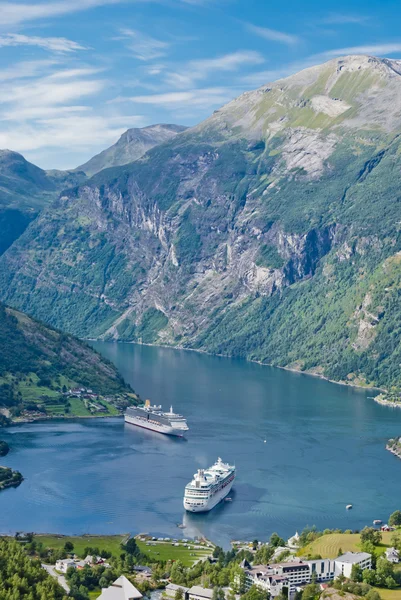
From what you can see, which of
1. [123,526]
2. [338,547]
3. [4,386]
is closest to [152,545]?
[123,526]

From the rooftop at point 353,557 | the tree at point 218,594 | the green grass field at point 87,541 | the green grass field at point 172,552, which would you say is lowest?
the green grass field at point 87,541

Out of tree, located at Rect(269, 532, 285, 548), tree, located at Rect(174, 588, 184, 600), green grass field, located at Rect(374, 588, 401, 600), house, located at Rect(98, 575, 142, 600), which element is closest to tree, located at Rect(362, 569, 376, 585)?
green grass field, located at Rect(374, 588, 401, 600)

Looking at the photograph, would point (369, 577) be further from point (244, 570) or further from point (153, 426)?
point (153, 426)

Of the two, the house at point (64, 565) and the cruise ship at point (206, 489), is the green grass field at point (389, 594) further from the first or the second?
the cruise ship at point (206, 489)

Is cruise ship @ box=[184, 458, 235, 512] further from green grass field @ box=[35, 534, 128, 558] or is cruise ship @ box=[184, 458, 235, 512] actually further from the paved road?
the paved road

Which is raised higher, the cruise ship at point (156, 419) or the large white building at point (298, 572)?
the large white building at point (298, 572)

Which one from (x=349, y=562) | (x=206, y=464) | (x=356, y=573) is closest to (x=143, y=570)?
A: (x=349, y=562)

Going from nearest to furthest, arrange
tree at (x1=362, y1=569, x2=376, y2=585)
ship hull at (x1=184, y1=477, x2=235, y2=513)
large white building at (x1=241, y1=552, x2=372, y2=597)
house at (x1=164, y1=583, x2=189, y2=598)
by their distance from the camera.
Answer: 1. large white building at (x1=241, y1=552, x2=372, y2=597)
2. house at (x1=164, y1=583, x2=189, y2=598)
3. tree at (x1=362, y1=569, x2=376, y2=585)
4. ship hull at (x1=184, y1=477, x2=235, y2=513)

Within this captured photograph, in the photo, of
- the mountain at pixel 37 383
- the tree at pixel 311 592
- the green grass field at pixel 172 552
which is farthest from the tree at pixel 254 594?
the mountain at pixel 37 383
